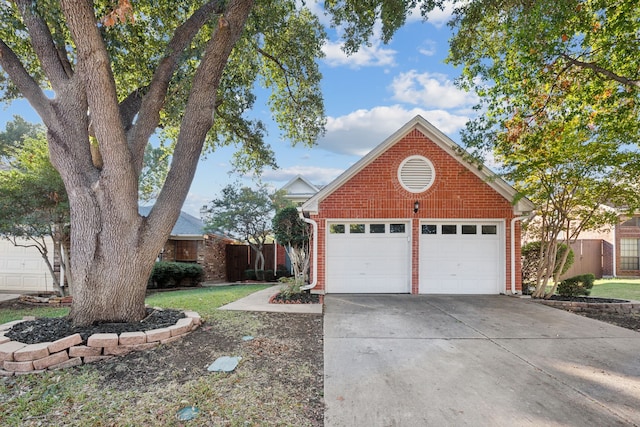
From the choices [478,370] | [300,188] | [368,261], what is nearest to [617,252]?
[368,261]

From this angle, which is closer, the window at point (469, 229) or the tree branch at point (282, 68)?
the tree branch at point (282, 68)

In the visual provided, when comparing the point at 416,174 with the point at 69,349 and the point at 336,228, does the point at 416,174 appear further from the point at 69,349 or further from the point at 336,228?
the point at 69,349

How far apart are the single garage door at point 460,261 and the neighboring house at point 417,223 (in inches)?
1.1

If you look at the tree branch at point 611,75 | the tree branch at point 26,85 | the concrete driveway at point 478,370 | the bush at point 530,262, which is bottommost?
the concrete driveway at point 478,370

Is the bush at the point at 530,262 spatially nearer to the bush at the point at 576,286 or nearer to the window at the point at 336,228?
the bush at the point at 576,286

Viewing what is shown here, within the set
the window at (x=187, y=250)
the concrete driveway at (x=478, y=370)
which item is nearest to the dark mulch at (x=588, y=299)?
the concrete driveway at (x=478, y=370)

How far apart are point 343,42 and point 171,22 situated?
4.49 m

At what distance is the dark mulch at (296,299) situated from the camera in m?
8.04

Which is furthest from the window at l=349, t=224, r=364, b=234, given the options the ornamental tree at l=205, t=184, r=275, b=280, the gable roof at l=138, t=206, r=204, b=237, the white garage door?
the white garage door

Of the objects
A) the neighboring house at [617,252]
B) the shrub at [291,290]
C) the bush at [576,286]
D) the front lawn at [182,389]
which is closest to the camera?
the front lawn at [182,389]

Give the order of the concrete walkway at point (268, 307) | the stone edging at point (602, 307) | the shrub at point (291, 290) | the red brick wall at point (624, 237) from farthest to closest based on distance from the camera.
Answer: the red brick wall at point (624, 237), the shrub at point (291, 290), the stone edging at point (602, 307), the concrete walkway at point (268, 307)

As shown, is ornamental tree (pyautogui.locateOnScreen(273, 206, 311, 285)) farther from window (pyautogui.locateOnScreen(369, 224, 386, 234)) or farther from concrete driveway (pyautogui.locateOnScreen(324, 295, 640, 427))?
concrete driveway (pyautogui.locateOnScreen(324, 295, 640, 427))

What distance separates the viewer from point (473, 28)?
7777mm

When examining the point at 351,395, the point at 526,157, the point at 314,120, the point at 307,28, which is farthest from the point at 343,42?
Result: the point at 351,395
